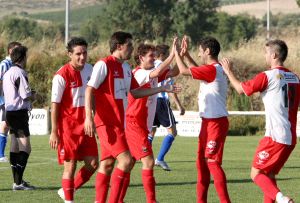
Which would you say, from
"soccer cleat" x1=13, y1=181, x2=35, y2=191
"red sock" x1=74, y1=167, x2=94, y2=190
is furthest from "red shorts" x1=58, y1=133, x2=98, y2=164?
"soccer cleat" x1=13, y1=181, x2=35, y2=191

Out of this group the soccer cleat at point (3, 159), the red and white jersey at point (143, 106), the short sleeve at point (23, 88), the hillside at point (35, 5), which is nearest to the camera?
the red and white jersey at point (143, 106)

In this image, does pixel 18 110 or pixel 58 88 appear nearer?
pixel 58 88

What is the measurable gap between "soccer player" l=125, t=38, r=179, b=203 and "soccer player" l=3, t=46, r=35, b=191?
1.63 metres

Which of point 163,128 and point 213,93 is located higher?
point 213,93

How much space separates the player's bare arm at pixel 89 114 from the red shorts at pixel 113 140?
0.40m

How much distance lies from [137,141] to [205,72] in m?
1.35

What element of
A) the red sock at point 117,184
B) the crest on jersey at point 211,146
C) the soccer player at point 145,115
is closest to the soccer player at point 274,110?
the crest on jersey at point 211,146

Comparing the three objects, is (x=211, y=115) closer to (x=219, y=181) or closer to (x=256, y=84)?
(x=219, y=181)

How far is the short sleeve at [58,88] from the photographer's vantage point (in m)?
11.0

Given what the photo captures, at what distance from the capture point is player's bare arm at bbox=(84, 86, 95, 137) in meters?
10.3

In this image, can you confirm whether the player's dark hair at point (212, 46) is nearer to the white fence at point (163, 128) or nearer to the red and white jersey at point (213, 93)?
the red and white jersey at point (213, 93)

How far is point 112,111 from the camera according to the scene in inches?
424

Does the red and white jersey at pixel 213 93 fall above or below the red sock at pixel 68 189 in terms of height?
above

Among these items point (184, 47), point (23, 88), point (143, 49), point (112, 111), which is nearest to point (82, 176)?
point (112, 111)
